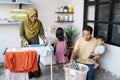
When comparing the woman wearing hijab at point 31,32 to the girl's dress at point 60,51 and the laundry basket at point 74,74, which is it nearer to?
the girl's dress at point 60,51

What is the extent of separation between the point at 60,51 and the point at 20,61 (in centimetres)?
141

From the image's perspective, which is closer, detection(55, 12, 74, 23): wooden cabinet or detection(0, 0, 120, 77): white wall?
detection(0, 0, 120, 77): white wall

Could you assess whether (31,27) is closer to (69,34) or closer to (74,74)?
(74,74)

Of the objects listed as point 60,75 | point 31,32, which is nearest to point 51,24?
point 31,32

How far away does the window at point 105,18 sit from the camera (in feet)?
10.9

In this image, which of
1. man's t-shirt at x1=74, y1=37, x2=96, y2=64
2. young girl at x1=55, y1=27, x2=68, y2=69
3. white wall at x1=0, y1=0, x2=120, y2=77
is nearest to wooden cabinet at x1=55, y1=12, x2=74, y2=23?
white wall at x1=0, y1=0, x2=120, y2=77

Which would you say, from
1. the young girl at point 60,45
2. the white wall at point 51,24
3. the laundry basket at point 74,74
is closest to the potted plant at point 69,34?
the white wall at point 51,24

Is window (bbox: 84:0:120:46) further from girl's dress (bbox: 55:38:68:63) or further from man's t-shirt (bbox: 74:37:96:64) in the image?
girl's dress (bbox: 55:38:68:63)

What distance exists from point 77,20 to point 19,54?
94.6 inches

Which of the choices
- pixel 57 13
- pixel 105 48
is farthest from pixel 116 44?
pixel 57 13

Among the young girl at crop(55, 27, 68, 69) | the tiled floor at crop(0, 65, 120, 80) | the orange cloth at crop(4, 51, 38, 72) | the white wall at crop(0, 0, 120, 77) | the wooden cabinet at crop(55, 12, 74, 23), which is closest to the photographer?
the orange cloth at crop(4, 51, 38, 72)

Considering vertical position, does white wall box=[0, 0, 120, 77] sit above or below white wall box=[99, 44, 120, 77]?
above

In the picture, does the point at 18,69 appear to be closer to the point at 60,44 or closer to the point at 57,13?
the point at 60,44

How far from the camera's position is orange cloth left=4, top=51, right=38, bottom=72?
2484 millimetres
